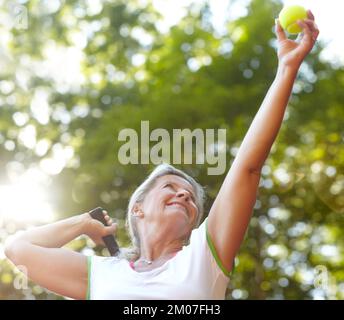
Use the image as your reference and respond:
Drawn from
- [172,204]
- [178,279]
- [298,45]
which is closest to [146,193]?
[172,204]

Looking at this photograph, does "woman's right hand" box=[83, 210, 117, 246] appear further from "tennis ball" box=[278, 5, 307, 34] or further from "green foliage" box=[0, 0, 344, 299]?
"green foliage" box=[0, 0, 344, 299]

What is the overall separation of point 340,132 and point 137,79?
2.20 m

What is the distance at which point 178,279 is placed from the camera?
50.6 inches

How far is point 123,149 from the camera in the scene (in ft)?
22.5

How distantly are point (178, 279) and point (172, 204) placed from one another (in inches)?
8.6

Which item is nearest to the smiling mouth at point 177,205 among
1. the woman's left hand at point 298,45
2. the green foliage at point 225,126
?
the woman's left hand at point 298,45

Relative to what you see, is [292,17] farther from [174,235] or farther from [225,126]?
[225,126]

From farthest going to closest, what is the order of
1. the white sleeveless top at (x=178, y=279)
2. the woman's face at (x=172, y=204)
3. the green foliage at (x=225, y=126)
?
1. the green foliage at (x=225, y=126)
2. the woman's face at (x=172, y=204)
3. the white sleeveless top at (x=178, y=279)

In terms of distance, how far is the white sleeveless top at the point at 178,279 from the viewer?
1274 millimetres

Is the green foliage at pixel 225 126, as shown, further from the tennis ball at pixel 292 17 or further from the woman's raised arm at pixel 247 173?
the woman's raised arm at pixel 247 173

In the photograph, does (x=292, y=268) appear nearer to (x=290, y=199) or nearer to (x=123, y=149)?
(x=290, y=199)

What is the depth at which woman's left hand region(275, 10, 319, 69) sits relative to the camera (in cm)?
133
